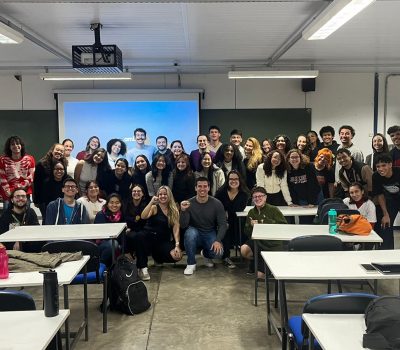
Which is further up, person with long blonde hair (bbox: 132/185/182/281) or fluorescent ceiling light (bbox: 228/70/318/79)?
fluorescent ceiling light (bbox: 228/70/318/79)

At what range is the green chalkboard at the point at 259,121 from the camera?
309 inches

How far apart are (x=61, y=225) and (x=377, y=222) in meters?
3.49

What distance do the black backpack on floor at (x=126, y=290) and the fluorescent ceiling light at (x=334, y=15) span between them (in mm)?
2797

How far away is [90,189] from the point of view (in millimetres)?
4789

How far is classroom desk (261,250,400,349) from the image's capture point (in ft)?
8.60

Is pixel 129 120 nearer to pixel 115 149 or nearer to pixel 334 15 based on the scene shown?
pixel 115 149

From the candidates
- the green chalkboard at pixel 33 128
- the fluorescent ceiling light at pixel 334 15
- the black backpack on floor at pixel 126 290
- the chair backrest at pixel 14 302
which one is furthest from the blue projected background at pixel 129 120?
the chair backrest at pixel 14 302

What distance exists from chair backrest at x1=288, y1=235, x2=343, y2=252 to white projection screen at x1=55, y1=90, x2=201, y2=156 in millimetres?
4567

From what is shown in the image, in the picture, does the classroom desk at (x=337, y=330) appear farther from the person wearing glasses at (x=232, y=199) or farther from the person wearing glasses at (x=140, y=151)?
the person wearing glasses at (x=140, y=151)

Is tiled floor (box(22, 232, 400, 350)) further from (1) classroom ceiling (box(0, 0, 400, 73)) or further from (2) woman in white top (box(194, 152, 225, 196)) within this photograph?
(1) classroom ceiling (box(0, 0, 400, 73))

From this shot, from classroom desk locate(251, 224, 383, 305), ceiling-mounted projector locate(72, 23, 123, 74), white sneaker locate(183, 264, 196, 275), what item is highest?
ceiling-mounted projector locate(72, 23, 123, 74)

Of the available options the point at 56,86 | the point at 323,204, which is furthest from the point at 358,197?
→ the point at 56,86

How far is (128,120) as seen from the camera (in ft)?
25.2

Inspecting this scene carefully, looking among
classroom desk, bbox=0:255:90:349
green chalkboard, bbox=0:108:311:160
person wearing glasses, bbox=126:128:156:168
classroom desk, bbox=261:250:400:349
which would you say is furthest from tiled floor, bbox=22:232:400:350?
green chalkboard, bbox=0:108:311:160
